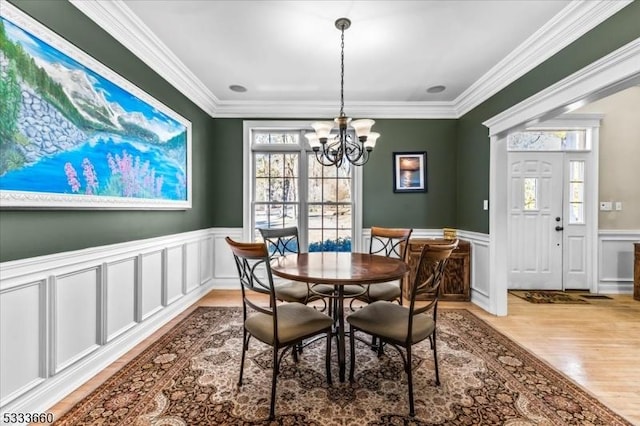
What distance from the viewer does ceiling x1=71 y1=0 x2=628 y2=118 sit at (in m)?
2.21

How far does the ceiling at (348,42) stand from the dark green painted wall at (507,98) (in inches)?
3.4

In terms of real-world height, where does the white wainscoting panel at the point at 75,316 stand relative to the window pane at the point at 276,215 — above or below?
below

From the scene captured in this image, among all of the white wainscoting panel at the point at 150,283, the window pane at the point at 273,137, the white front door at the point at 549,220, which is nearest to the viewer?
the white wainscoting panel at the point at 150,283

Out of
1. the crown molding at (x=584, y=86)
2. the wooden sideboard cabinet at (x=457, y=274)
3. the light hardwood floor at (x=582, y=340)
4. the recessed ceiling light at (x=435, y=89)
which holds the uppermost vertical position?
the recessed ceiling light at (x=435, y=89)

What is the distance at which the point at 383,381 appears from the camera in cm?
205

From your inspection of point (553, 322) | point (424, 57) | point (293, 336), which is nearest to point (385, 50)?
point (424, 57)

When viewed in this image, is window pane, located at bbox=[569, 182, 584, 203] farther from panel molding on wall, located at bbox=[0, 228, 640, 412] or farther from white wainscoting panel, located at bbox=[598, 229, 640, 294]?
panel molding on wall, located at bbox=[0, 228, 640, 412]

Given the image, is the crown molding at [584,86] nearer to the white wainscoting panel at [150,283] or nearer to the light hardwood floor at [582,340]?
the light hardwood floor at [582,340]

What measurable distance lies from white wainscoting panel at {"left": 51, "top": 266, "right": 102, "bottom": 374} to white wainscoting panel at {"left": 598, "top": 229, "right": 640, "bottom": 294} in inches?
237

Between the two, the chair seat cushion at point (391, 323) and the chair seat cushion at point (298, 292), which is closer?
the chair seat cushion at point (391, 323)

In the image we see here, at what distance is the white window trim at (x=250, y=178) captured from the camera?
171 inches

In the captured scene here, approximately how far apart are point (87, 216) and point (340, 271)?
1.82 meters

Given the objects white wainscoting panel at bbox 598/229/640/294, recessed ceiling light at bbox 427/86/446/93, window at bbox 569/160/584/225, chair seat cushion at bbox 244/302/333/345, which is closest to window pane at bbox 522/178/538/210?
window at bbox 569/160/584/225

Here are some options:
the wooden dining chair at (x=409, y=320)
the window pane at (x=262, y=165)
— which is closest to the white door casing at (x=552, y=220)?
the wooden dining chair at (x=409, y=320)
